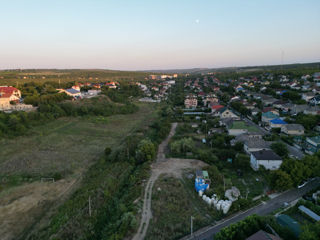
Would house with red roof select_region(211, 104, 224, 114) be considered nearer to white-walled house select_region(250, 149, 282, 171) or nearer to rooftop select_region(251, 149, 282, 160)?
rooftop select_region(251, 149, 282, 160)

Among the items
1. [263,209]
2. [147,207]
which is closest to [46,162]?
[147,207]

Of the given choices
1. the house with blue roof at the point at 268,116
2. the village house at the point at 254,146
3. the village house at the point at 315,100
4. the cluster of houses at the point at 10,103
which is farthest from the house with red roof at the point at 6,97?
the village house at the point at 315,100

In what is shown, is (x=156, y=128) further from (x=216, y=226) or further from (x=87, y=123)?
(x=216, y=226)

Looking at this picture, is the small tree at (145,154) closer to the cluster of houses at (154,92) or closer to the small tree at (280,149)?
the small tree at (280,149)

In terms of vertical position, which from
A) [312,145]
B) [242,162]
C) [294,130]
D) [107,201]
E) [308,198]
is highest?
[294,130]

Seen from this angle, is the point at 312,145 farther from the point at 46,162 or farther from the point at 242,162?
the point at 46,162

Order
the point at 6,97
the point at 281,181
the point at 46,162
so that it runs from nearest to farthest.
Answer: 1. the point at 281,181
2. the point at 46,162
3. the point at 6,97

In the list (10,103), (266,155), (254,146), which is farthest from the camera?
(10,103)
